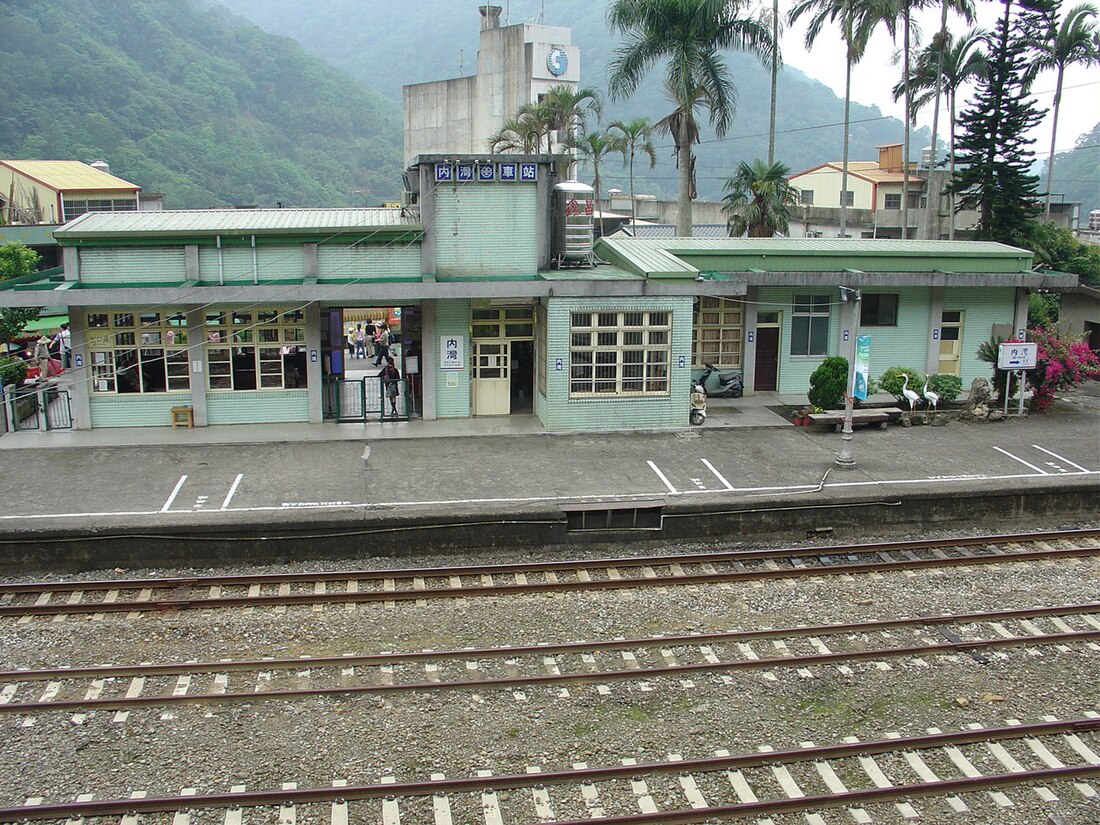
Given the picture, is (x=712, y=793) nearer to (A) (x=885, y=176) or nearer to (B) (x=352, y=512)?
(B) (x=352, y=512)

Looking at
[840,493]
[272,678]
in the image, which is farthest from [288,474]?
[840,493]

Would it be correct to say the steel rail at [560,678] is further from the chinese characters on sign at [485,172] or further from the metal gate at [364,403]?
the chinese characters on sign at [485,172]

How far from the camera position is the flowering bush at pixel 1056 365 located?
22.8 metres

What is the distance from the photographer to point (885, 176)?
5212 cm

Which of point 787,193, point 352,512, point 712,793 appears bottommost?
point 712,793

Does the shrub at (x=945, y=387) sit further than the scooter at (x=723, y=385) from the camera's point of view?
No

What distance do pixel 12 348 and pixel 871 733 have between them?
88.3 ft

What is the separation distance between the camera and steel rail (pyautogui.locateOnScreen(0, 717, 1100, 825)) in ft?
28.8

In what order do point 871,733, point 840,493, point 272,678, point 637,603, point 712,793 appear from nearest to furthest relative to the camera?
point 712,793
point 871,733
point 272,678
point 637,603
point 840,493

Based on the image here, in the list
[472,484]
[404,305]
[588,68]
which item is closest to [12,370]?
[404,305]

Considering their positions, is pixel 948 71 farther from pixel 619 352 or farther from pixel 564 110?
pixel 619 352

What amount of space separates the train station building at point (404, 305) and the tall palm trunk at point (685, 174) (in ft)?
35.5

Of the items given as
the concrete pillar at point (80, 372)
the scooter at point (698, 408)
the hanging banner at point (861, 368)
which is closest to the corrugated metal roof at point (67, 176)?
the concrete pillar at point (80, 372)

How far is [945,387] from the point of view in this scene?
909 inches
